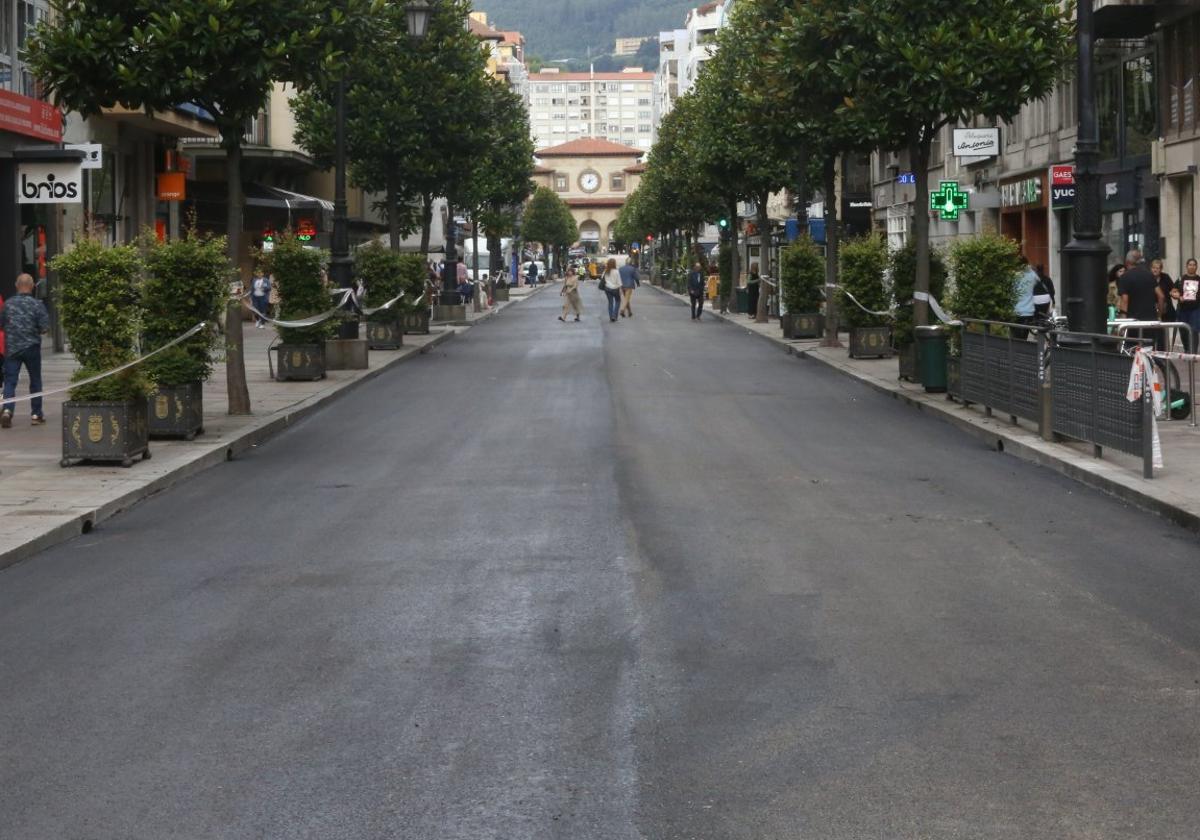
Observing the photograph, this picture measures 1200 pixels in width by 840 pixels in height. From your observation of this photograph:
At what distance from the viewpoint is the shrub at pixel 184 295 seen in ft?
57.5

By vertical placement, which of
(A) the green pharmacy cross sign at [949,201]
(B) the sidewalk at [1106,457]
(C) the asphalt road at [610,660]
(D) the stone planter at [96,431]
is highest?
(A) the green pharmacy cross sign at [949,201]

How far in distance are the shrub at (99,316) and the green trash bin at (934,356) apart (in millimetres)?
10380

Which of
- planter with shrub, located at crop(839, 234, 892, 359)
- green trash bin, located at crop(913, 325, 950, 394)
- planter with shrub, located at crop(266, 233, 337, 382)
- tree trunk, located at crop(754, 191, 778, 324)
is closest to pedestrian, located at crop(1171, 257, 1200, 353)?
planter with shrub, located at crop(839, 234, 892, 359)

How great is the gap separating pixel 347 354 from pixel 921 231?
9347mm

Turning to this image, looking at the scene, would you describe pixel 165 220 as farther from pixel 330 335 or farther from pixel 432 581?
pixel 432 581

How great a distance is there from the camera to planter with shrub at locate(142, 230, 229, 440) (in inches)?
680

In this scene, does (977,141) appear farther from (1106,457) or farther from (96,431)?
(96,431)

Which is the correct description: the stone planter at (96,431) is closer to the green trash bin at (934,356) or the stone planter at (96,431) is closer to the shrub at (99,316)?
the shrub at (99,316)

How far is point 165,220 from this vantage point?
42.6 metres

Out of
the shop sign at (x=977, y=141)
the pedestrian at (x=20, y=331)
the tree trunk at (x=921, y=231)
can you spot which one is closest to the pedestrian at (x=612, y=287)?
the shop sign at (x=977, y=141)

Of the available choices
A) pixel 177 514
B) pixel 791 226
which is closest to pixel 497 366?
pixel 177 514

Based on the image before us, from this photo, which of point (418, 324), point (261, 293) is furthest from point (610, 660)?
point (261, 293)

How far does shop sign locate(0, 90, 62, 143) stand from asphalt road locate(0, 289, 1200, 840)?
1551 cm

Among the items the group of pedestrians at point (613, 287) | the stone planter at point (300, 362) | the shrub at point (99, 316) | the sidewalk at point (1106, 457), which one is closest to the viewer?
the sidewalk at point (1106, 457)
